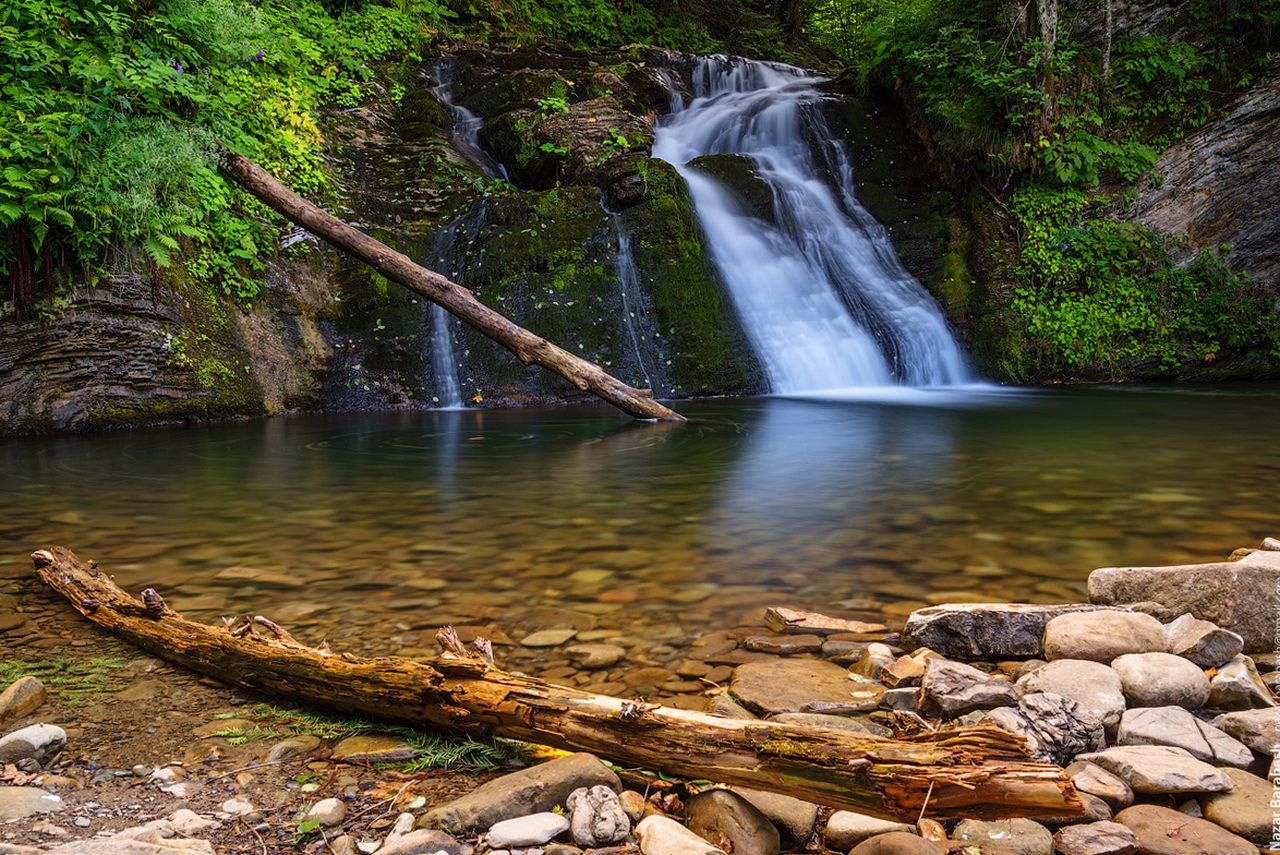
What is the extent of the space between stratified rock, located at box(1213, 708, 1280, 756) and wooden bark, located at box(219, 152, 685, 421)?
6185mm

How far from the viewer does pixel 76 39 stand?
782cm

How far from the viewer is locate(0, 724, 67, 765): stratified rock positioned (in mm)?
1748

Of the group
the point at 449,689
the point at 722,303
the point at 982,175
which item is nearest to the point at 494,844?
the point at 449,689

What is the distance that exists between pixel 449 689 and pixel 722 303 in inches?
376

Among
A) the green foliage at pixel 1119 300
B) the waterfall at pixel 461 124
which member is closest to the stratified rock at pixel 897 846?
the green foliage at pixel 1119 300

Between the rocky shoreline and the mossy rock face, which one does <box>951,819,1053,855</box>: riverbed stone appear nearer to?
the rocky shoreline

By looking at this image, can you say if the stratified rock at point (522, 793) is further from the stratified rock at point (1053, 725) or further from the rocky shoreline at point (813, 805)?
the stratified rock at point (1053, 725)

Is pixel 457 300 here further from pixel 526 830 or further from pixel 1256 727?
pixel 1256 727

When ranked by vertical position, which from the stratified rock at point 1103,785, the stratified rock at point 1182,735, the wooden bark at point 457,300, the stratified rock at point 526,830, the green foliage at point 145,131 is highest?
the green foliage at point 145,131

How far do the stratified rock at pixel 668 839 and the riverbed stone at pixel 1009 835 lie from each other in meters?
0.48

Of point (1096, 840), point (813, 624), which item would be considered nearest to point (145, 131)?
point (813, 624)

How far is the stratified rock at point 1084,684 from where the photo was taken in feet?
6.03

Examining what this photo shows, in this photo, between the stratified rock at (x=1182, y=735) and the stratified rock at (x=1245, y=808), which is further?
the stratified rock at (x=1182, y=735)

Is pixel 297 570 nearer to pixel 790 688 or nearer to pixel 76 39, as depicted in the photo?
pixel 790 688
